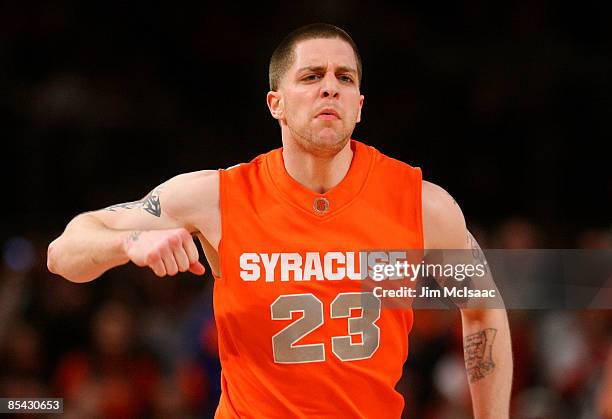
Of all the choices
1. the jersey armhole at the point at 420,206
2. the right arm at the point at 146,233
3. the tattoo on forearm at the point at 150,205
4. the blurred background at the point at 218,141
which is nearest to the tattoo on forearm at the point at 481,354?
the jersey armhole at the point at 420,206

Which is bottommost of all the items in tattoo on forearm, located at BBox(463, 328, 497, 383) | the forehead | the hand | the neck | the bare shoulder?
tattoo on forearm, located at BBox(463, 328, 497, 383)

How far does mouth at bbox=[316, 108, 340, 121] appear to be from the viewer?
4.02m

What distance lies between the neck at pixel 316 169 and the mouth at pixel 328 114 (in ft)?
0.74

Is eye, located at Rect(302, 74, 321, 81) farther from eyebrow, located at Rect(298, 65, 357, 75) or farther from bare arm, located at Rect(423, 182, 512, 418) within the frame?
bare arm, located at Rect(423, 182, 512, 418)

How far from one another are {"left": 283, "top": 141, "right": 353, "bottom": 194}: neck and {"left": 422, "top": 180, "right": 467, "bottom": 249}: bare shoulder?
0.40m

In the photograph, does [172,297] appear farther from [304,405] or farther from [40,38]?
[304,405]

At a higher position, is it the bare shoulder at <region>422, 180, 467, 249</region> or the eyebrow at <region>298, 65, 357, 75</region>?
the eyebrow at <region>298, 65, 357, 75</region>

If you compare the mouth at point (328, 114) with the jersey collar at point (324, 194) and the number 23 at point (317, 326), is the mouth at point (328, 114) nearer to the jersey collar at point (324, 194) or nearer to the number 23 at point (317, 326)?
the jersey collar at point (324, 194)

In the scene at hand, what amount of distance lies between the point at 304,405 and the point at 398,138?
5.35 meters

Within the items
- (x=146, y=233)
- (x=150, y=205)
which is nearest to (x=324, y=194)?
(x=150, y=205)

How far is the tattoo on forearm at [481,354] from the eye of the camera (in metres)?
4.20

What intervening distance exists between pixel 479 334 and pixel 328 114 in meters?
1.19

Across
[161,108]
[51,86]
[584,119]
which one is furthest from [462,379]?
[51,86]

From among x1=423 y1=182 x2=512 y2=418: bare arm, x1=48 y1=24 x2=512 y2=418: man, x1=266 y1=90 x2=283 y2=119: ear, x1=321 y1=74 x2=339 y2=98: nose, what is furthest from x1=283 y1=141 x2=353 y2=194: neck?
x1=423 y1=182 x2=512 y2=418: bare arm
